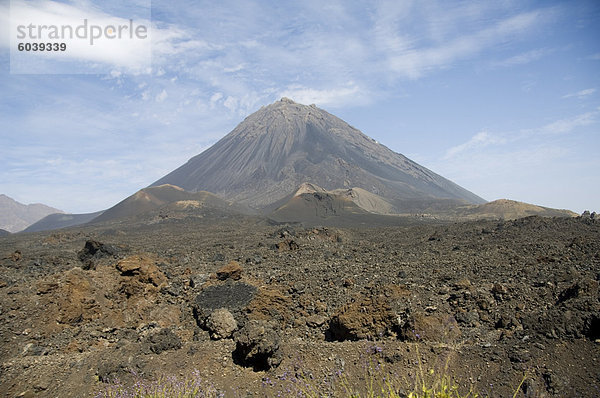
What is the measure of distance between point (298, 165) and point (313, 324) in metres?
91.0

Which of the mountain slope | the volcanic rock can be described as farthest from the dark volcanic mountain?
the mountain slope

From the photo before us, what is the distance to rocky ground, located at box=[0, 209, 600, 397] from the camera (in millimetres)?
4352

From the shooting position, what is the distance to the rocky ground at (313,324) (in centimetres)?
435

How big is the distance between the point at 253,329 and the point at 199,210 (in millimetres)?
46791

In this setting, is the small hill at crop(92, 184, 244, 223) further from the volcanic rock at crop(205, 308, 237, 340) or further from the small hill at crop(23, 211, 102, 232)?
the volcanic rock at crop(205, 308, 237, 340)

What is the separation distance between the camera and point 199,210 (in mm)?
49969

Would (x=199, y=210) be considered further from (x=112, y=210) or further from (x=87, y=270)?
(x=87, y=270)

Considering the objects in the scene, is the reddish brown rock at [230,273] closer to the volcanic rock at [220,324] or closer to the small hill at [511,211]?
the volcanic rock at [220,324]

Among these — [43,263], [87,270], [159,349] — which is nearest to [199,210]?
[43,263]

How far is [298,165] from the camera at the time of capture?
96875 mm

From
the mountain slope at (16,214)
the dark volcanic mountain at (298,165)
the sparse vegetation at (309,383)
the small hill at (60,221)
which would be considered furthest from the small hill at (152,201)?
the mountain slope at (16,214)

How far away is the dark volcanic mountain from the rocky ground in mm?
62896

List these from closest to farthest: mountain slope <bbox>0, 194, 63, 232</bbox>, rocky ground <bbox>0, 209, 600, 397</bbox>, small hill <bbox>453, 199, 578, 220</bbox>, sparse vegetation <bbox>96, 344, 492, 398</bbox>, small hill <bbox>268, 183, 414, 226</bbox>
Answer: sparse vegetation <bbox>96, 344, 492, 398</bbox>, rocky ground <bbox>0, 209, 600, 397</bbox>, small hill <bbox>268, 183, 414, 226</bbox>, small hill <bbox>453, 199, 578, 220</bbox>, mountain slope <bbox>0, 194, 63, 232</bbox>

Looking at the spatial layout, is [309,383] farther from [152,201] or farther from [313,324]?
[152,201]
